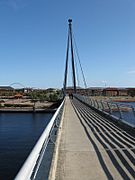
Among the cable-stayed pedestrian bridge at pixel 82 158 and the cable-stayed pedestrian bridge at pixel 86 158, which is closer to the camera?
the cable-stayed pedestrian bridge at pixel 82 158

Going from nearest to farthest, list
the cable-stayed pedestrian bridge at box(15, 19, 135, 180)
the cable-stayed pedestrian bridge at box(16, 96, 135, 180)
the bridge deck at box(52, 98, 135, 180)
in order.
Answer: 1. the cable-stayed pedestrian bridge at box(15, 19, 135, 180)
2. the cable-stayed pedestrian bridge at box(16, 96, 135, 180)
3. the bridge deck at box(52, 98, 135, 180)

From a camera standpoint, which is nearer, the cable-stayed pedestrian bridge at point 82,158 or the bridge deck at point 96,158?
the cable-stayed pedestrian bridge at point 82,158

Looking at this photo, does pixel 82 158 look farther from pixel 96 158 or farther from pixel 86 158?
pixel 96 158

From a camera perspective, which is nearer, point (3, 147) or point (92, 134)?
point (92, 134)

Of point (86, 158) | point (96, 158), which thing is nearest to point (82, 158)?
point (86, 158)

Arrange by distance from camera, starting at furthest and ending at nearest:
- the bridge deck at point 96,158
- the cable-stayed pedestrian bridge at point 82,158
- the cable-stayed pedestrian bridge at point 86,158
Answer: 1. the bridge deck at point 96,158
2. the cable-stayed pedestrian bridge at point 86,158
3. the cable-stayed pedestrian bridge at point 82,158

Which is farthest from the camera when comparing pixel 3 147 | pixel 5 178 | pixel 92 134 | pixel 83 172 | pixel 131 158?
pixel 3 147

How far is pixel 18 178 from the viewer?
2.07 m

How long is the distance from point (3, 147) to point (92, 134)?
1884cm

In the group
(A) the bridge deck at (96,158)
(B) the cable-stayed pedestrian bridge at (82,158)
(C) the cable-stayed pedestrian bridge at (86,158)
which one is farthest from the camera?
(A) the bridge deck at (96,158)

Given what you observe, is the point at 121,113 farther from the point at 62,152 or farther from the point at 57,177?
the point at 57,177

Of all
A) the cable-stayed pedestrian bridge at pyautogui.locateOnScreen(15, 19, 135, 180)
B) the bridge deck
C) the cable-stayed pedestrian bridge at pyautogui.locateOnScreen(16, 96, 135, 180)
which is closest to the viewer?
the cable-stayed pedestrian bridge at pyautogui.locateOnScreen(15, 19, 135, 180)

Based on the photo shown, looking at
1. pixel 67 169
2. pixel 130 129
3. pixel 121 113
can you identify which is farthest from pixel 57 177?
pixel 121 113

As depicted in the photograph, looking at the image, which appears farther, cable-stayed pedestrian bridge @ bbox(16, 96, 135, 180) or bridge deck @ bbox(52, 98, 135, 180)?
bridge deck @ bbox(52, 98, 135, 180)
